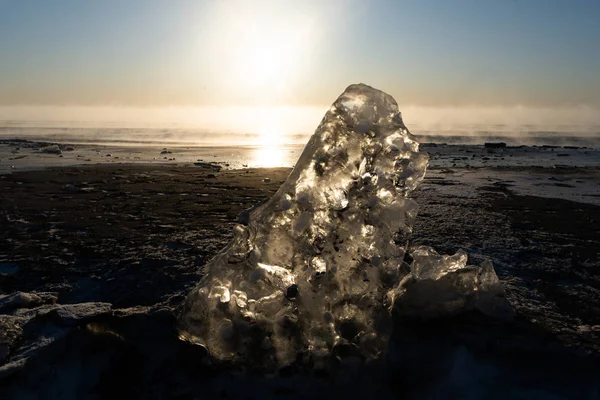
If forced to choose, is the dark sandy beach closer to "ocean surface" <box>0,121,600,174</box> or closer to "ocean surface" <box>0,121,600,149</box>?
"ocean surface" <box>0,121,600,174</box>

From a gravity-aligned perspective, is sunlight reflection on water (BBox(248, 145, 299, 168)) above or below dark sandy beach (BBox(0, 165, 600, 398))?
above

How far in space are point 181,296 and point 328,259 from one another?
112 centimetres

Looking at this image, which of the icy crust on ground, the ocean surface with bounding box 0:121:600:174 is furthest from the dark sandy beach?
the ocean surface with bounding box 0:121:600:174

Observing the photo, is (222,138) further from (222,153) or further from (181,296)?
(181,296)

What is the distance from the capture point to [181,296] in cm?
325

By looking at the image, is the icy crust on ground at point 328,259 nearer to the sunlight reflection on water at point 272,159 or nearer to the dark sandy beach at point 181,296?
the dark sandy beach at point 181,296

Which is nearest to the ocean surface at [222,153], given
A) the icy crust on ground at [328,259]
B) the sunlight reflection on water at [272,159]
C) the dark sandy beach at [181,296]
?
the sunlight reflection on water at [272,159]

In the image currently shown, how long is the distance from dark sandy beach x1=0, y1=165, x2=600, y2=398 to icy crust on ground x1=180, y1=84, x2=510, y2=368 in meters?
0.20

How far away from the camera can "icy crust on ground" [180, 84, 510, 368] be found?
2.59 m

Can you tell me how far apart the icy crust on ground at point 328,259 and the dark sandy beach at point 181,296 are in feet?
0.66

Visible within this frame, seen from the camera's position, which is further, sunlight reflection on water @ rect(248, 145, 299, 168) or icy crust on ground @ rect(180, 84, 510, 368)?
sunlight reflection on water @ rect(248, 145, 299, 168)

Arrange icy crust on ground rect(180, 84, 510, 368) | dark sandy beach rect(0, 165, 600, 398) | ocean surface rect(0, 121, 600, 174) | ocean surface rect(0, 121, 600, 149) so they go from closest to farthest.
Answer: dark sandy beach rect(0, 165, 600, 398) < icy crust on ground rect(180, 84, 510, 368) < ocean surface rect(0, 121, 600, 174) < ocean surface rect(0, 121, 600, 149)

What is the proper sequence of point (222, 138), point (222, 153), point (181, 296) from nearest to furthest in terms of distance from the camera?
1. point (181, 296)
2. point (222, 153)
3. point (222, 138)


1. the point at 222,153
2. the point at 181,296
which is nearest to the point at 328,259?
the point at 181,296
